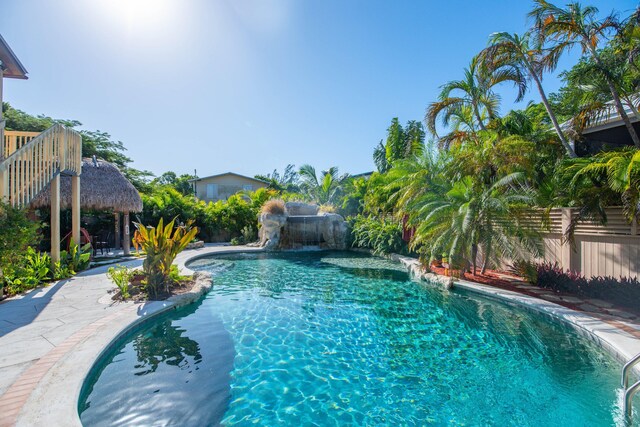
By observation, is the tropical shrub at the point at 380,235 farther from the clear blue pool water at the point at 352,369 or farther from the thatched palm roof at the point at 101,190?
the thatched palm roof at the point at 101,190

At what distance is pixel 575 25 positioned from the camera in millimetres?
8062

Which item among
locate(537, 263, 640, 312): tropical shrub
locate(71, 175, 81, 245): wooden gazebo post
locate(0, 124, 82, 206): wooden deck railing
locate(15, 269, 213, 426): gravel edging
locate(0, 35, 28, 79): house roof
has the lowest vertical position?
locate(15, 269, 213, 426): gravel edging

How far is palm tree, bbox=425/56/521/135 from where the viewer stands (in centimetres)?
1097

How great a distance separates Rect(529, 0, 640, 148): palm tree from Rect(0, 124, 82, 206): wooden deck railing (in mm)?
12997

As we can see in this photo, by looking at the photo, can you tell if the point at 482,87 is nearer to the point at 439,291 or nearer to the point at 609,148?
the point at 609,148

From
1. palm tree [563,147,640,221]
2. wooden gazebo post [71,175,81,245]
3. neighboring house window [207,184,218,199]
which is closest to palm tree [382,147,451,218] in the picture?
palm tree [563,147,640,221]

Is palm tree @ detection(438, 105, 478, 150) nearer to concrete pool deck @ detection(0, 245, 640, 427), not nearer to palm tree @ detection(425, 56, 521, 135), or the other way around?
palm tree @ detection(425, 56, 521, 135)

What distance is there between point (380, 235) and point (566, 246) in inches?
314

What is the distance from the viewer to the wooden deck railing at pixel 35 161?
6798mm

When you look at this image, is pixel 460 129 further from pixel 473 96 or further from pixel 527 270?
pixel 527 270

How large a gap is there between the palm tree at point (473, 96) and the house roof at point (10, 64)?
1205 cm

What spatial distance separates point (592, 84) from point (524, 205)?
3.26 metres

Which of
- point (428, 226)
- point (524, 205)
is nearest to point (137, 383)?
point (428, 226)

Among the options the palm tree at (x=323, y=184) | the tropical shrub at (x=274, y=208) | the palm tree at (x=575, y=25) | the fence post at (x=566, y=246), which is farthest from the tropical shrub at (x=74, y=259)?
the palm tree at (x=323, y=184)
